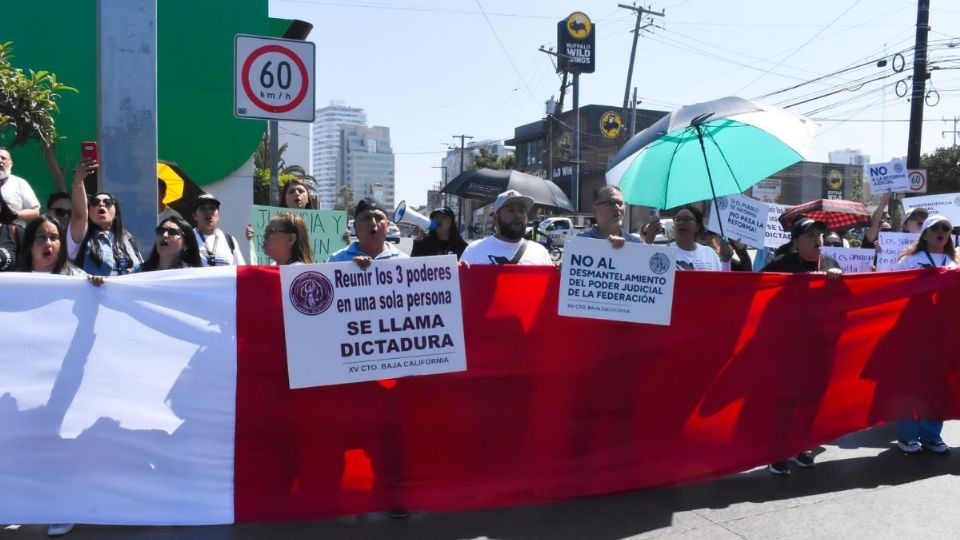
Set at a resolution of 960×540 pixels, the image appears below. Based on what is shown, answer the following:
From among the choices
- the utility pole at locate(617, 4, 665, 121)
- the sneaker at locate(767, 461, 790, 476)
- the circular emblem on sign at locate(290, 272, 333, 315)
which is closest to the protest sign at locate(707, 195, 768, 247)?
the sneaker at locate(767, 461, 790, 476)

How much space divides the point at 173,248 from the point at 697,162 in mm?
4546

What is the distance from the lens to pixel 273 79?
588 cm

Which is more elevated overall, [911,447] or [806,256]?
[806,256]

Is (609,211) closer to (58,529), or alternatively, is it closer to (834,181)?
(58,529)

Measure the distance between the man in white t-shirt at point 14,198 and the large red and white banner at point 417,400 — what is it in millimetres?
2189

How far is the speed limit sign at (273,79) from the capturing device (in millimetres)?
5797

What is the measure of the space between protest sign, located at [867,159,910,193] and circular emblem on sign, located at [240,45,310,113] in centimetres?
930

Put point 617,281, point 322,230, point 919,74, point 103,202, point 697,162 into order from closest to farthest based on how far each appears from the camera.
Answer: point 617,281, point 103,202, point 697,162, point 322,230, point 919,74

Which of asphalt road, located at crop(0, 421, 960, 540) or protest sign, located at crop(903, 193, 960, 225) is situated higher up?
protest sign, located at crop(903, 193, 960, 225)

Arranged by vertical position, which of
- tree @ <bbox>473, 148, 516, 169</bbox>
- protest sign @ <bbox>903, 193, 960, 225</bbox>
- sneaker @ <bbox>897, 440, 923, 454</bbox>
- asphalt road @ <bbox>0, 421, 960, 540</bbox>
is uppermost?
tree @ <bbox>473, 148, 516, 169</bbox>

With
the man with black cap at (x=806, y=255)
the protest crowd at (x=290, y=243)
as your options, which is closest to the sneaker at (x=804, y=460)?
the protest crowd at (x=290, y=243)

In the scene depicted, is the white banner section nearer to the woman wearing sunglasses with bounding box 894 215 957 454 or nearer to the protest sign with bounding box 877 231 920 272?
the woman wearing sunglasses with bounding box 894 215 957 454

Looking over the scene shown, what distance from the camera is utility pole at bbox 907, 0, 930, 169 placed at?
1794 centimetres

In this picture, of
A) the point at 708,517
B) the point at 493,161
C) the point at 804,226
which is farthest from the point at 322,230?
the point at 493,161
